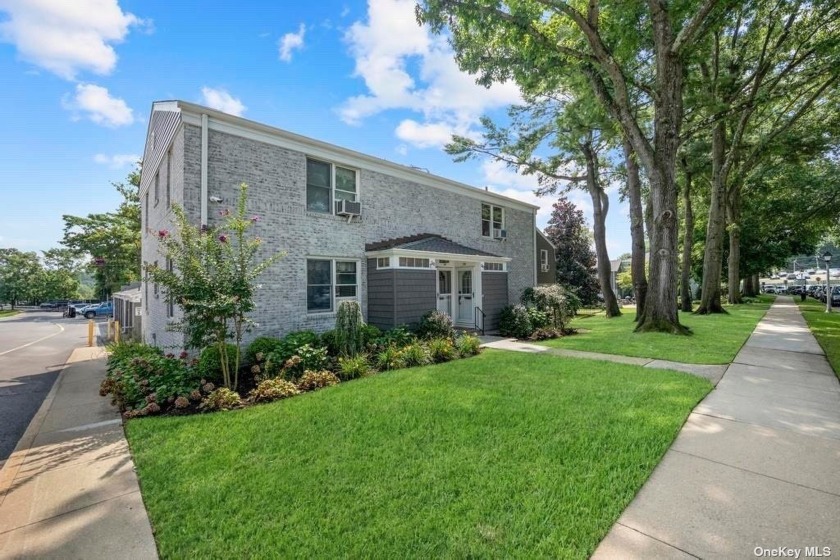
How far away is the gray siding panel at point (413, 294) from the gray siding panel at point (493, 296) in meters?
2.64

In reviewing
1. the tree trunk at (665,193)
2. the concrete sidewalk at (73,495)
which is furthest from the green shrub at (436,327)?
the concrete sidewalk at (73,495)

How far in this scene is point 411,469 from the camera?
3498 mm

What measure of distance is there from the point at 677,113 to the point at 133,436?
14.9 m

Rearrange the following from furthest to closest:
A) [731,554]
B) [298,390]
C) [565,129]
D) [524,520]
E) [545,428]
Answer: [565,129], [298,390], [545,428], [524,520], [731,554]

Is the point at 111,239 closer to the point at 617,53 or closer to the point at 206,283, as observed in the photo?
the point at 206,283

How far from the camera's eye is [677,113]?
11.2 metres

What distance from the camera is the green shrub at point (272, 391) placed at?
20.3 feet

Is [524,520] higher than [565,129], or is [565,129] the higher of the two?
[565,129]

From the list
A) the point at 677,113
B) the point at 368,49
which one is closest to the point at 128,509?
the point at 368,49

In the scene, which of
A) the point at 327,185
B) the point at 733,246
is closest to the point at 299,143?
the point at 327,185

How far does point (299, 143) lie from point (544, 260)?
17560mm

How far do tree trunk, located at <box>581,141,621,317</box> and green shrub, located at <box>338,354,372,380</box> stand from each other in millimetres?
15449

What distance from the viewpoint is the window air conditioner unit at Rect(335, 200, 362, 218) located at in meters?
10.6

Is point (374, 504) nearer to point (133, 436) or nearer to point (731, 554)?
point (731, 554)
